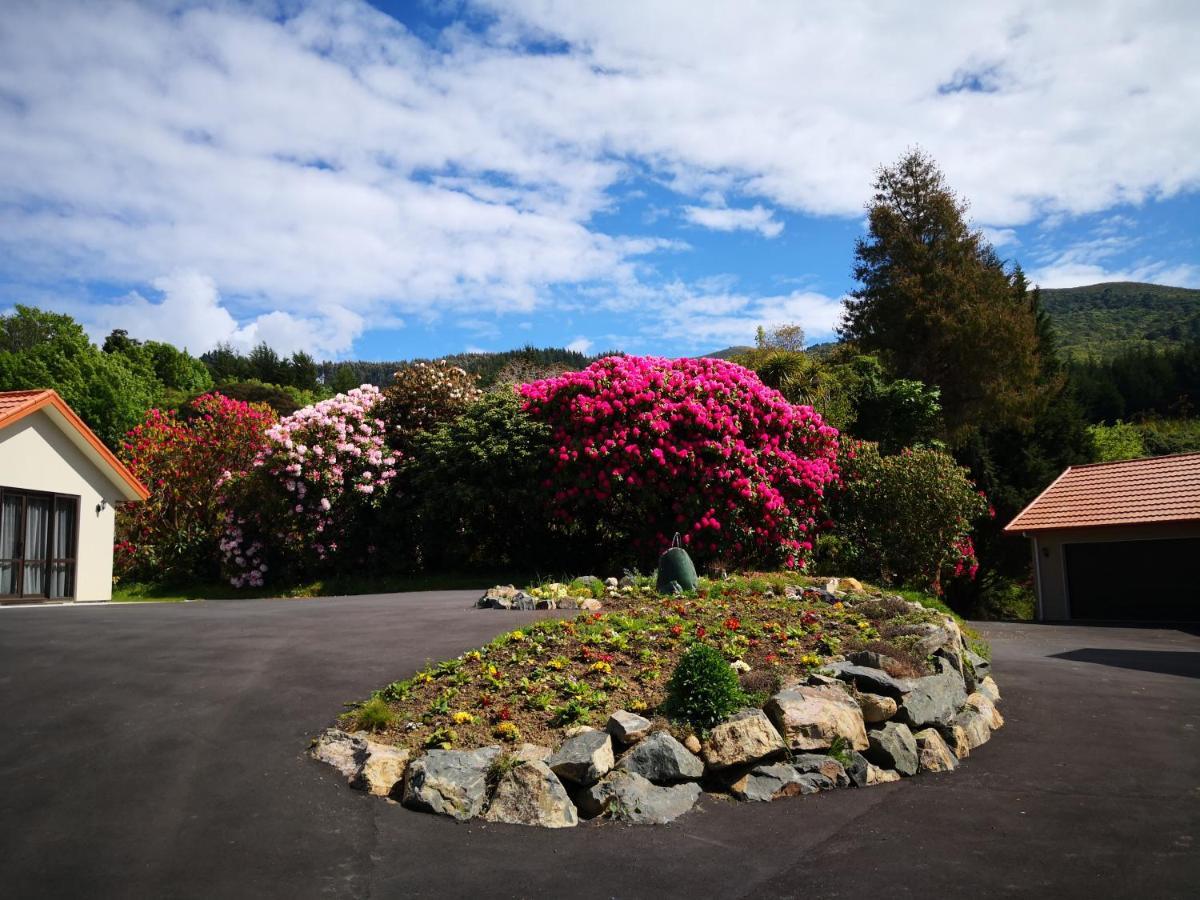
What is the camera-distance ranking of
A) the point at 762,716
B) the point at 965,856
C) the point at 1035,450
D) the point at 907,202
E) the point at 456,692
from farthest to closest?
the point at 907,202 < the point at 1035,450 < the point at 456,692 < the point at 762,716 < the point at 965,856

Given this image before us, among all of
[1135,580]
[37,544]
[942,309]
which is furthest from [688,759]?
[942,309]

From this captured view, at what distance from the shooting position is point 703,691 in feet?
21.9

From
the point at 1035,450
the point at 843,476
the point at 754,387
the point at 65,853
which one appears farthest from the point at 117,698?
the point at 1035,450

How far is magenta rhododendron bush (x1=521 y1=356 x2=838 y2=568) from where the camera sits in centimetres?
1545

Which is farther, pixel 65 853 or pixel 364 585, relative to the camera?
pixel 364 585

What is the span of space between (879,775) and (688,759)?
158cm

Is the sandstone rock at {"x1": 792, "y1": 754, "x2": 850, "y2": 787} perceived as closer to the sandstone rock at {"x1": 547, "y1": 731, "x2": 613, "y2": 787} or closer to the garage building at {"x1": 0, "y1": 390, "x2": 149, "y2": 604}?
the sandstone rock at {"x1": 547, "y1": 731, "x2": 613, "y2": 787}

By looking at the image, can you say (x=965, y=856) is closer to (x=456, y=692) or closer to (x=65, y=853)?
(x=456, y=692)

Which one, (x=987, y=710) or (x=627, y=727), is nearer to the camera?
(x=627, y=727)

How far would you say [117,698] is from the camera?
22.7 ft

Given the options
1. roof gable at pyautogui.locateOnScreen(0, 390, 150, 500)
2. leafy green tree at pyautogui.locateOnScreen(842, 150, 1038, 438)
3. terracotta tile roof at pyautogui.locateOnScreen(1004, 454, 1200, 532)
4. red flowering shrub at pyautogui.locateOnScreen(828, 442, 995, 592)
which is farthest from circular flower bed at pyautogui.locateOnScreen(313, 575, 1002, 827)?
leafy green tree at pyautogui.locateOnScreen(842, 150, 1038, 438)

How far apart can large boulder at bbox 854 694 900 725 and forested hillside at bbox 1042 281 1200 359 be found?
2493 inches

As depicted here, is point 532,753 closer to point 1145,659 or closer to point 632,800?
point 632,800

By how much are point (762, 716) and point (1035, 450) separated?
23236 millimetres
